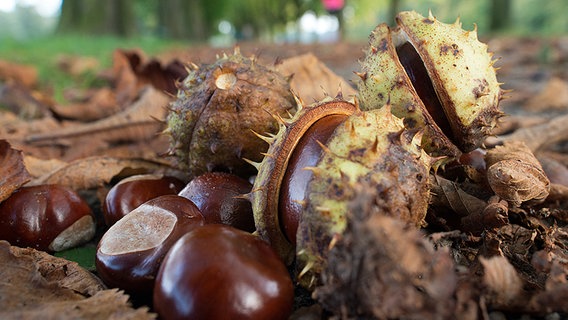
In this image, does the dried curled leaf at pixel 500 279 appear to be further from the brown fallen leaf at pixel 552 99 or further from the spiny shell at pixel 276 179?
the brown fallen leaf at pixel 552 99

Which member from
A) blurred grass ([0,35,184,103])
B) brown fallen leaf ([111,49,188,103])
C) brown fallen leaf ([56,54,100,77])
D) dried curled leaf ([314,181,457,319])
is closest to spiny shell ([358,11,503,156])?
dried curled leaf ([314,181,457,319])

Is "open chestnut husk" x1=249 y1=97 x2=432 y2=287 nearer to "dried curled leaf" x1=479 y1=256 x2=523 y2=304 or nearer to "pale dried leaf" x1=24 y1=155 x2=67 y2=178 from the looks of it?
"dried curled leaf" x1=479 y1=256 x2=523 y2=304

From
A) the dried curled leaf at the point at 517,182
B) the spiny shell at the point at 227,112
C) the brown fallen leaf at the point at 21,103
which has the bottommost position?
the brown fallen leaf at the point at 21,103

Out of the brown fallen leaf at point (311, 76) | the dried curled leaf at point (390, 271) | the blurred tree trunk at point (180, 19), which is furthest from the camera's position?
the blurred tree trunk at point (180, 19)

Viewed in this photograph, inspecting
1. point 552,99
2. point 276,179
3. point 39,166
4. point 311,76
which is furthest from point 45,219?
point 552,99

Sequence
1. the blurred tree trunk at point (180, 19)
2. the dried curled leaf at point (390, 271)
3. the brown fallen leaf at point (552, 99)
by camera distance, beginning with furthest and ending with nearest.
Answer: the blurred tree trunk at point (180, 19) < the brown fallen leaf at point (552, 99) < the dried curled leaf at point (390, 271)

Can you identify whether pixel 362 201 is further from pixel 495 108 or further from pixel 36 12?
pixel 36 12

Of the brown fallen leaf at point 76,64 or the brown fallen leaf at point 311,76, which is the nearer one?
the brown fallen leaf at point 311,76

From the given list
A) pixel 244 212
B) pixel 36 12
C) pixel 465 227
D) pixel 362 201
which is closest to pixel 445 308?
pixel 362 201

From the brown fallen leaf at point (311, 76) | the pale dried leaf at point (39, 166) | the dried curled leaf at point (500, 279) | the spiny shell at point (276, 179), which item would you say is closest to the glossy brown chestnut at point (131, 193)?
the spiny shell at point (276, 179)
